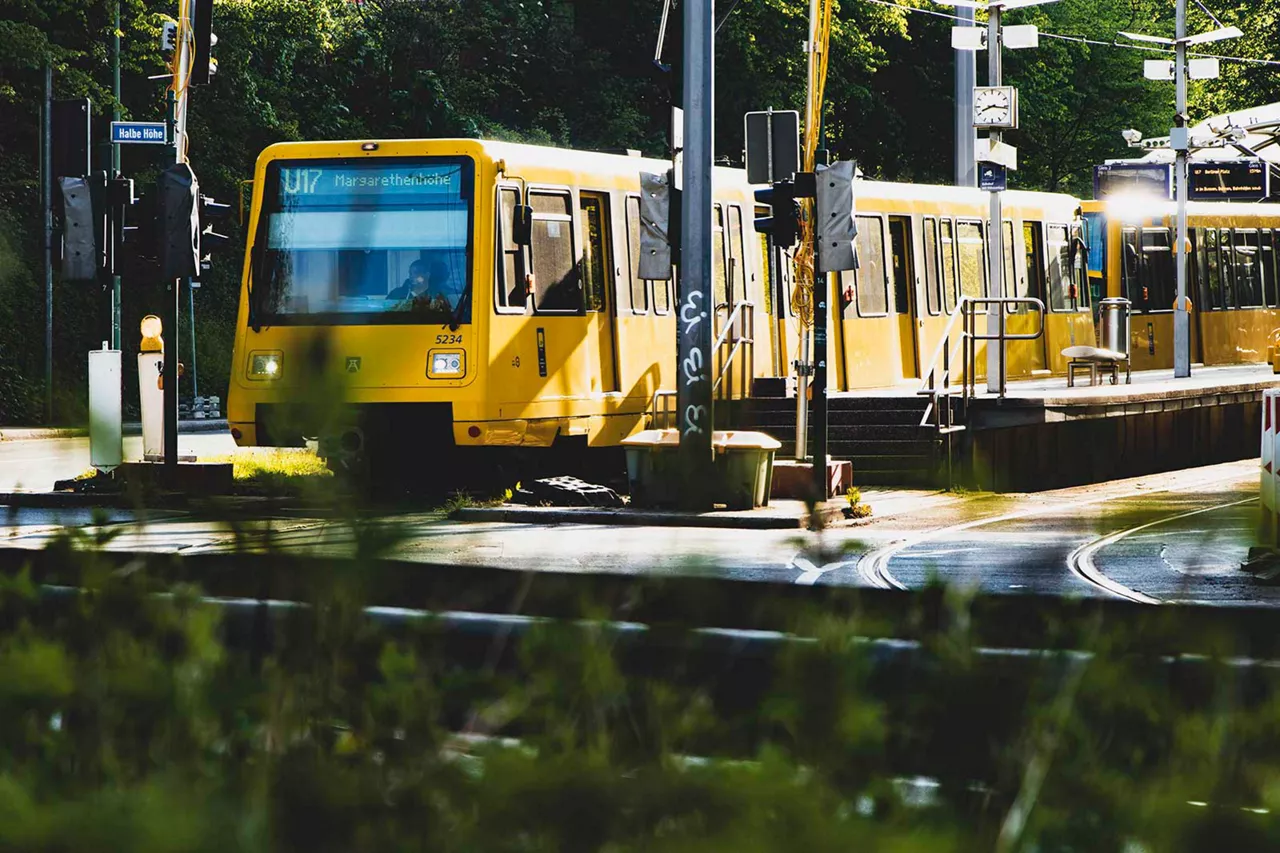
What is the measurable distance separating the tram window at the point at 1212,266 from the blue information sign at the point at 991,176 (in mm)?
12519

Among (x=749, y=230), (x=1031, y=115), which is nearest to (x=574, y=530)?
(x=749, y=230)

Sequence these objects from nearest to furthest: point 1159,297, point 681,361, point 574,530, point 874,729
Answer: point 874,729 → point 574,530 → point 681,361 → point 1159,297

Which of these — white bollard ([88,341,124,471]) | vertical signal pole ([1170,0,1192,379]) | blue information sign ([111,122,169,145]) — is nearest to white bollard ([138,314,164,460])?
blue information sign ([111,122,169,145])

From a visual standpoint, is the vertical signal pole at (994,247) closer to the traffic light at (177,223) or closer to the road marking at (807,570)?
the traffic light at (177,223)

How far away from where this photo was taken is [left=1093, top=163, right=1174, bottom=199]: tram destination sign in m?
38.2

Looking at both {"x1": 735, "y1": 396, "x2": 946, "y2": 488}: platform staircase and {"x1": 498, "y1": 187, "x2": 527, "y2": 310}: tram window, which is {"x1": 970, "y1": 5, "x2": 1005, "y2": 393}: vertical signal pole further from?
{"x1": 498, "y1": 187, "x2": 527, "y2": 310}: tram window

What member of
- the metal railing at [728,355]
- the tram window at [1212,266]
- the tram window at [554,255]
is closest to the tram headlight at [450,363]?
the tram window at [554,255]

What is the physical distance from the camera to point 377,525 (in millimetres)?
1896

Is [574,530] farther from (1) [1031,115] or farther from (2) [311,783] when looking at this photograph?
(1) [1031,115]

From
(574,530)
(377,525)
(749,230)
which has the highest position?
(749,230)

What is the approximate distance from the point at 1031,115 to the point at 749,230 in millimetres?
30878

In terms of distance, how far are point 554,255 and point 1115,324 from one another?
40.2 ft

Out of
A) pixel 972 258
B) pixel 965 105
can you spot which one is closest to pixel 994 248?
pixel 972 258

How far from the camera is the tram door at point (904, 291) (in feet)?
81.8
